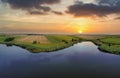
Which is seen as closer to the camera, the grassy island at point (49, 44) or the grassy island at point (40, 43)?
the grassy island at point (49, 44)

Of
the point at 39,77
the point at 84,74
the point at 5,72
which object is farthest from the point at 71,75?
the point at 5,72

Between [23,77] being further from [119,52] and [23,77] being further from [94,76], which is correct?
[119,52]

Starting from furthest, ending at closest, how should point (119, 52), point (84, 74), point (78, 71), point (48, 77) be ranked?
point (119, 52), point (78, 71), point (84, 74), point (48, 77)

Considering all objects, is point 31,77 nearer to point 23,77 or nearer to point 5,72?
point 23,77

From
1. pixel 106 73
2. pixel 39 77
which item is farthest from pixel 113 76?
pixel 39 77

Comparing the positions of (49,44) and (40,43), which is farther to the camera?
(40,43)

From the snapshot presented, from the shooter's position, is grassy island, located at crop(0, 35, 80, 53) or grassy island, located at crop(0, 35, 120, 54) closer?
grassy island, located at crop(0, 35, 120, 54)

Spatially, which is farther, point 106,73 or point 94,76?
point 106,73

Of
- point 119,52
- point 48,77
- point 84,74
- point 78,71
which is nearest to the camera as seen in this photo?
point 48,77

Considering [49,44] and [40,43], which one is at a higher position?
[40,43]
